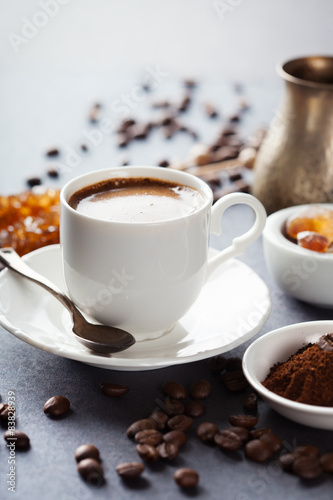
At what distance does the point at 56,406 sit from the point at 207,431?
0.95ft

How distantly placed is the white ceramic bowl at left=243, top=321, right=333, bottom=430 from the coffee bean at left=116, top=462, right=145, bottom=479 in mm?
253

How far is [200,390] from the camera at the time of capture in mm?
1241

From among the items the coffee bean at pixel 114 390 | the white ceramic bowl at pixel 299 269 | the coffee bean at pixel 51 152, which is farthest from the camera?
the coffee bean at pixel 51 152

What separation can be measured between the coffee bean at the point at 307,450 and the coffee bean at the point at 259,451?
0.15 feet

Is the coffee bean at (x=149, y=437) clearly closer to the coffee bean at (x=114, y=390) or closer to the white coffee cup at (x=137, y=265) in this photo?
the coffee bean at (x=114, y=390)

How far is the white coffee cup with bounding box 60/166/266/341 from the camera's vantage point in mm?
1218

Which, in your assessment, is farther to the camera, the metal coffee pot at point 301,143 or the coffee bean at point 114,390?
the metal coffee pot at point 301,143

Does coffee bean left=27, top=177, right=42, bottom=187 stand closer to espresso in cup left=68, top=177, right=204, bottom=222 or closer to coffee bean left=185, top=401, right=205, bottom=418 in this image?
espresso in cup left=68, top=177, right=204, bottom=222

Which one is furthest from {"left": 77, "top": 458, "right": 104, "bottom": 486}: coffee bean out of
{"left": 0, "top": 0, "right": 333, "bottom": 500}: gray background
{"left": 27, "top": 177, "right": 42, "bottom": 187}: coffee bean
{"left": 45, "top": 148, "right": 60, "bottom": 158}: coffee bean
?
{"left": 45, "top": 148, "right": 60, "bottom": 158}: coffee bean

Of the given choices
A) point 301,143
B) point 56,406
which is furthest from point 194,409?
point 301,143

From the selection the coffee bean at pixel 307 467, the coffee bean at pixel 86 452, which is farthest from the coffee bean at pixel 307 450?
the coffee bean at pixel 86 452

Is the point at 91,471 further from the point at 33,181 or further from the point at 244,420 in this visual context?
the point at 33,181

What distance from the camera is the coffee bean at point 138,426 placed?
1.13 metres

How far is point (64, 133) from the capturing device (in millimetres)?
2576
